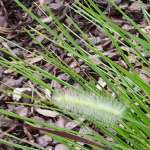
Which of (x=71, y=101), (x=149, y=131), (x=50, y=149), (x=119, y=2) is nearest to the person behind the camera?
(x=71, y=101)

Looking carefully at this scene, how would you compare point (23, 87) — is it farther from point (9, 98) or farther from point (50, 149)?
point (50, 149)

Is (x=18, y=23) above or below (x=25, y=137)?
above

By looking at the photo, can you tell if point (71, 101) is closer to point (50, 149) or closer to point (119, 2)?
Answer: point (50, 149)

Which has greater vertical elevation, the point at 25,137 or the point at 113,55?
the point at 113,55

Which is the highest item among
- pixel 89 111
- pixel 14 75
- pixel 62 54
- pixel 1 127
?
pixel 89 111

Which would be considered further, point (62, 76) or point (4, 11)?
point (4, 11)

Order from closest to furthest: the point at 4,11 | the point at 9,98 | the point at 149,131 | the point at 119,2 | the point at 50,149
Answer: the point at 149,131 < the point at 50,149 < the point at 9,98 < the point at 119,2 < the point at 4,11

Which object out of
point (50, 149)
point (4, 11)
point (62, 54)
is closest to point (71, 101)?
point (50, 149)

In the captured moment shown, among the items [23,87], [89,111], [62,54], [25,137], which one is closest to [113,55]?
[62,54]

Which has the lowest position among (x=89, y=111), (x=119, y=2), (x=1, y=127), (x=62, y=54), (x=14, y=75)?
(x=1, y=127)
